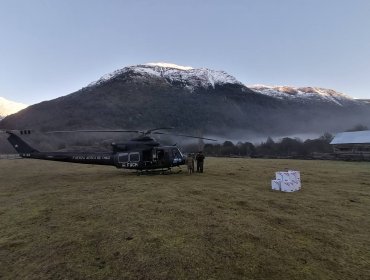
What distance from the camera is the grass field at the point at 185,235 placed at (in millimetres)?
8133

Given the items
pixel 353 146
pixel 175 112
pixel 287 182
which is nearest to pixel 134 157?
pixel 287 182

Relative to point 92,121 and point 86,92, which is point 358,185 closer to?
point 92,121

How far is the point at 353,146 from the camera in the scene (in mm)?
53562

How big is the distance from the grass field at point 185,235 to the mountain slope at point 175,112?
110m

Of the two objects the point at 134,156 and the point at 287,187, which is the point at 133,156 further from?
the point at 287,187

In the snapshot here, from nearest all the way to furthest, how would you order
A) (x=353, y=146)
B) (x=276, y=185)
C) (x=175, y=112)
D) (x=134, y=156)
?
(x=276, y=185) < (x=134, y=156) < (x=353, y=146) < (x=175, y=112)

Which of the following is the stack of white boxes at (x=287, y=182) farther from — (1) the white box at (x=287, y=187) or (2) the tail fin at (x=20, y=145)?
(2) the tail fin at (x=20, y=145)

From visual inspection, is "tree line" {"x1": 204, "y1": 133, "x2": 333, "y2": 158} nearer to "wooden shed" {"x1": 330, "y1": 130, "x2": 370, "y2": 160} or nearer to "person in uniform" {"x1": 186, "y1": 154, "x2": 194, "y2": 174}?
"wooden shed" {"x1": 330, "y1": 130, "x2": 370, "y2": 160}

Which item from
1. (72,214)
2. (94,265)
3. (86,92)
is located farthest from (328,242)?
(86,92)

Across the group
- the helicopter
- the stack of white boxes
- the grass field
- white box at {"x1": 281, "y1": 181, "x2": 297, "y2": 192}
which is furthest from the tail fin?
white box at {"x1": 281, "y1": 181, "x2": 297, "y2": 192}

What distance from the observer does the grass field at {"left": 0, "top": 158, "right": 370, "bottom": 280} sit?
8133 mm

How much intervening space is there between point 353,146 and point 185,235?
5205 cm

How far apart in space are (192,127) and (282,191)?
121792mm

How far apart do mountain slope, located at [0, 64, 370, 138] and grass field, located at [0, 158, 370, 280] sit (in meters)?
110
